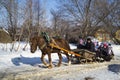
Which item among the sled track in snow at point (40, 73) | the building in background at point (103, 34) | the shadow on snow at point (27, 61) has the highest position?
the building in background at point (103, 34)

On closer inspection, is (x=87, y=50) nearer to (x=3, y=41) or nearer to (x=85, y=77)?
(x=85, y=77)

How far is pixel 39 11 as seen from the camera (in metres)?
27.1

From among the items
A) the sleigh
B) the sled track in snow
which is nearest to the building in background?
the sleigh

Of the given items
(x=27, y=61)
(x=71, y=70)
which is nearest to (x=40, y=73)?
(x=71, y=70)

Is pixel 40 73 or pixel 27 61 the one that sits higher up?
pixel 27 61

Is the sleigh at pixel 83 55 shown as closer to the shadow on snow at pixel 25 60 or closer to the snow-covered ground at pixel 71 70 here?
the snow-covered ground at pixel 71 70

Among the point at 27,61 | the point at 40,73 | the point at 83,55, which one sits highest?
the point at 83,55

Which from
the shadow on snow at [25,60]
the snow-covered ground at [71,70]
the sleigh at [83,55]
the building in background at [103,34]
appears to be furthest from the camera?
the building in background at [103,34]

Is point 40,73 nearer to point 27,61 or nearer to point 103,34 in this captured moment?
point 27,61

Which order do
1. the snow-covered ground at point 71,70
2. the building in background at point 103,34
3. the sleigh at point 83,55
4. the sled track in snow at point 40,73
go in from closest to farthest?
the sled track in snow at point 40,73 < the snow-covered ground at point 71,70 < the sleigh at point 83,55 < the building in background at point 103,34

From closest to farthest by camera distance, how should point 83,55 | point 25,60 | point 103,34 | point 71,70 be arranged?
point 71,70 < point 83,55 < point 25,60 < point 103,34

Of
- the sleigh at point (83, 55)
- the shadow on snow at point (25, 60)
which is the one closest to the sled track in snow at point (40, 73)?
the sleigh at point (83, 55)

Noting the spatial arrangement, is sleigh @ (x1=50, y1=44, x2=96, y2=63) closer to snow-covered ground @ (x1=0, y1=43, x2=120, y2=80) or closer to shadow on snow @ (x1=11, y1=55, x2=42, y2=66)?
snow-covered ground @ (x1=0, y1=43, x2=120, y2=80)

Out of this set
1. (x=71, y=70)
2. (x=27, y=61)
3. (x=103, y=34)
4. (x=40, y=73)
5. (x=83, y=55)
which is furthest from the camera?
(x=103, y=34)
